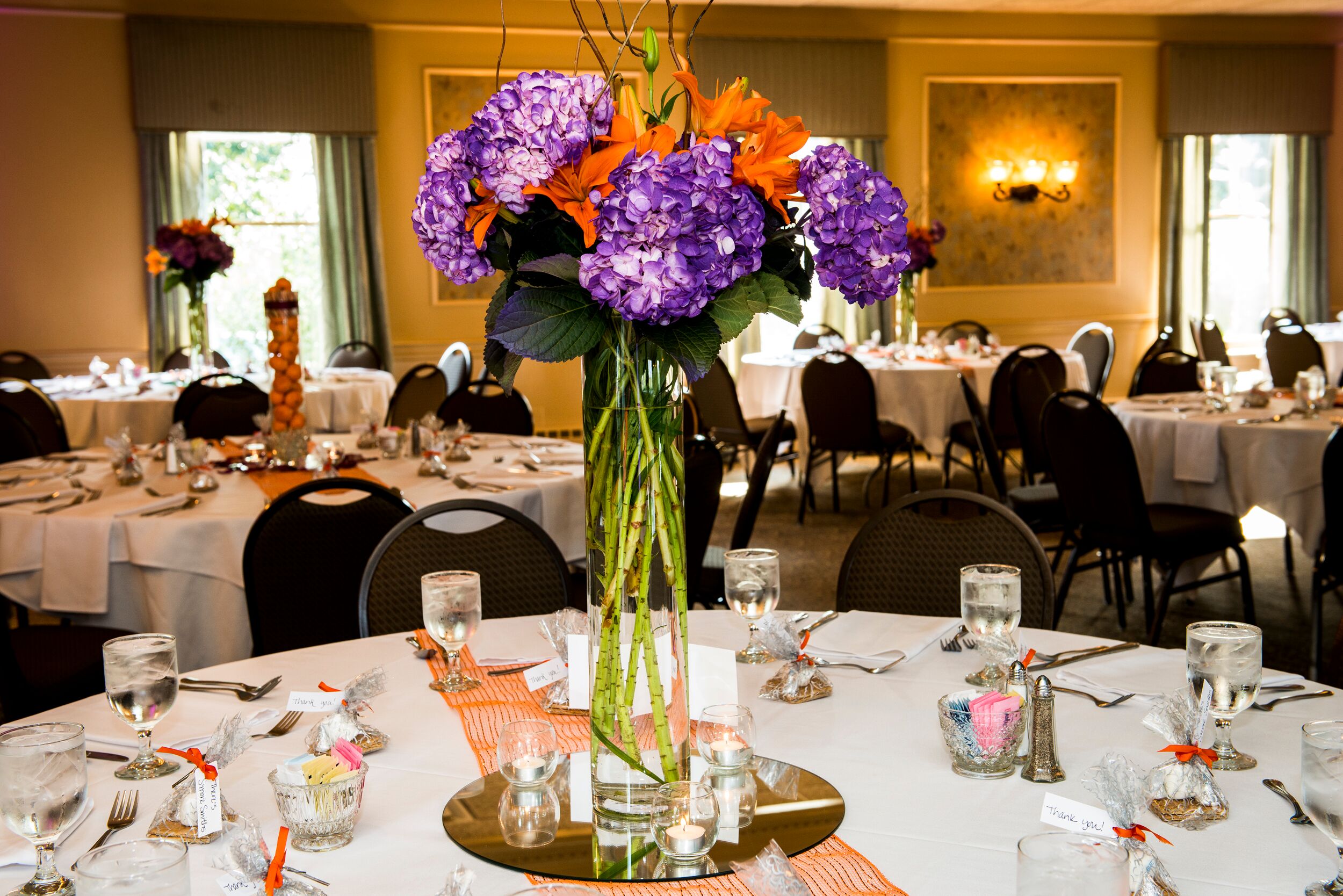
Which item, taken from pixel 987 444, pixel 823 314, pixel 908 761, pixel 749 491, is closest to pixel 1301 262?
pixel 823 314

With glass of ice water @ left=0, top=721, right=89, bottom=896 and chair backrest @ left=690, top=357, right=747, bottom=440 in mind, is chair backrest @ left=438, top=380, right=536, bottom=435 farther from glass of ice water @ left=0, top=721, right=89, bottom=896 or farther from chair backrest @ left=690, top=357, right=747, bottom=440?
glass of ice water @ left=0, top=721, right=89, bottom=896

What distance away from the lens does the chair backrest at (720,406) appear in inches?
267

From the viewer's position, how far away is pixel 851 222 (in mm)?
1222

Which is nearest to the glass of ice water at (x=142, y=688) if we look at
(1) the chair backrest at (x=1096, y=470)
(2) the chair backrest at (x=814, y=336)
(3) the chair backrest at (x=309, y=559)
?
(3) the chair backrest at (x=309, y=559)

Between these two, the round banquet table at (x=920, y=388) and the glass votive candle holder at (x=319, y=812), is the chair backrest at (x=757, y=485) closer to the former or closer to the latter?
the glass votive candle holder at (x=319, y=812)

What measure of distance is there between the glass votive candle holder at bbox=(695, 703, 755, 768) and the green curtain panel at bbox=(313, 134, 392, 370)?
302 inches

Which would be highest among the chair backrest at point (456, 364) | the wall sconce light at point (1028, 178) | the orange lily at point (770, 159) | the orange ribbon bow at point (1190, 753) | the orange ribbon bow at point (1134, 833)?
the wall sconce light at point (1028, 178)

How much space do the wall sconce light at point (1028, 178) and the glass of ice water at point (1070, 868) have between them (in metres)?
9.40

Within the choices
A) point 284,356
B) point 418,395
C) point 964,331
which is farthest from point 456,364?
point 964,331

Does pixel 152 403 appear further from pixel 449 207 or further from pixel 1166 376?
pixel 449 207

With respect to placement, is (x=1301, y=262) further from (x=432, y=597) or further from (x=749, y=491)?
(x=432, y=597)

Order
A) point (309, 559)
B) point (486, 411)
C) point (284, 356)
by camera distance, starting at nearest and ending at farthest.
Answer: point (309, 559), point (284, 356), point (486, 411)

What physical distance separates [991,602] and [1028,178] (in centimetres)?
877

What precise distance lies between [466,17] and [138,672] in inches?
314
